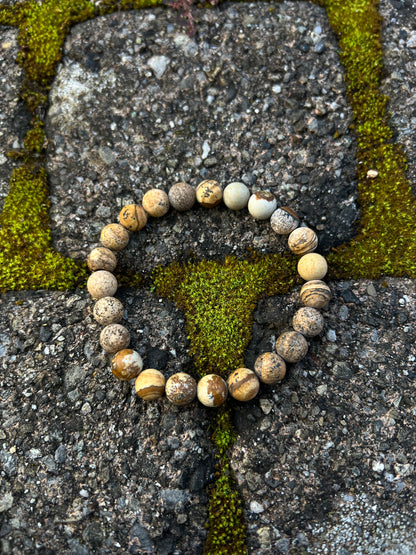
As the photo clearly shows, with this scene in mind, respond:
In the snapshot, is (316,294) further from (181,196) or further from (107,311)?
(107,311)

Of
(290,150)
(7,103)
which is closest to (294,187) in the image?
(290,150)

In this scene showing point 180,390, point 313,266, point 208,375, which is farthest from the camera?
point 313,266

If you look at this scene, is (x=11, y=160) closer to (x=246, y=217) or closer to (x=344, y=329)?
(x=246, y=217)

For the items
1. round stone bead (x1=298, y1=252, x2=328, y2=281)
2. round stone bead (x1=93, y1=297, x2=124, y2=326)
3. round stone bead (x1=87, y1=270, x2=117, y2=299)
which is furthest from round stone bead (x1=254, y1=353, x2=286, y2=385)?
round stone bead (x1=87, y1=270, x2=117, y2=299)

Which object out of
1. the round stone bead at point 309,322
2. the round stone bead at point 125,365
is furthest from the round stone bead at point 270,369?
the round stone bead at point 125,365

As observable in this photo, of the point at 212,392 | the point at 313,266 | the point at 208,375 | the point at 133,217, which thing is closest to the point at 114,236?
the point at 133,217
